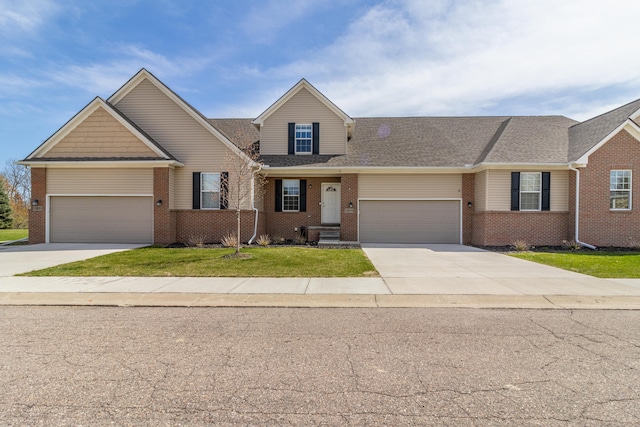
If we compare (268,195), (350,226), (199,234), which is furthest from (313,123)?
(199,234)

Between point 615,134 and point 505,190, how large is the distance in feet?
17.2

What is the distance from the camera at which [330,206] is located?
60.7ft

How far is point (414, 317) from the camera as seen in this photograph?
5.87 metres

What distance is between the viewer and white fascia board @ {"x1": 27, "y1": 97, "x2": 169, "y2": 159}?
1595 cm

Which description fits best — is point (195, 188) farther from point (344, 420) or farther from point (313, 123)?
point (344, 420)

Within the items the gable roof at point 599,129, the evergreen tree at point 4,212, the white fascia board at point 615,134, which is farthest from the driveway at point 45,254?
the evergreen tree at point 4,212

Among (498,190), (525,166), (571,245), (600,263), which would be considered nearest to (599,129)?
(525,166)

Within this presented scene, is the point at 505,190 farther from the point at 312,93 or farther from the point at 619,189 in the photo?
the point at 312,93

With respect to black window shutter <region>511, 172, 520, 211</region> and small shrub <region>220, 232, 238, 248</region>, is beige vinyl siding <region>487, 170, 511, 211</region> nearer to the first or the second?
black window shutter <region>511, 172, 520, 211</region>

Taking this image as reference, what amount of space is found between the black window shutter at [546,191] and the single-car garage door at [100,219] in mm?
18636

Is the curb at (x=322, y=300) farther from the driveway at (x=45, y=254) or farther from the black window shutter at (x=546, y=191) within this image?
the black window shutter at (x=546, y=191)

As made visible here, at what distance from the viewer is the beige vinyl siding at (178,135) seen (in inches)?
662

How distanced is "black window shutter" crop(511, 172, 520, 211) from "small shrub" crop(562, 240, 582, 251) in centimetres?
255

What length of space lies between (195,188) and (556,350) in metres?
15.7
